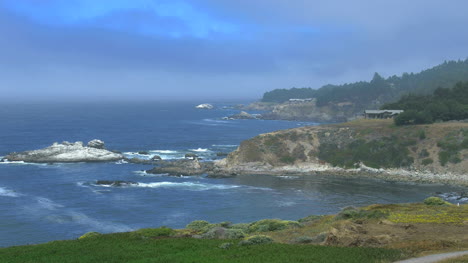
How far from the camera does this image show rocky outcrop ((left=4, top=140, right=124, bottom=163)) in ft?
401

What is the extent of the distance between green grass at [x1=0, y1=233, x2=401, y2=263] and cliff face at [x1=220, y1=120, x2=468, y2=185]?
273 ft

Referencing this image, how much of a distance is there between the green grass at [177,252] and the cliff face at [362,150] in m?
83.2

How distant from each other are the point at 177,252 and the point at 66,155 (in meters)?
103

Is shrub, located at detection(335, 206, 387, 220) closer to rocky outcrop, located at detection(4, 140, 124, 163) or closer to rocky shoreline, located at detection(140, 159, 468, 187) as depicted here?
rocky shoreline, located at detection(140, 159, 468, 187)

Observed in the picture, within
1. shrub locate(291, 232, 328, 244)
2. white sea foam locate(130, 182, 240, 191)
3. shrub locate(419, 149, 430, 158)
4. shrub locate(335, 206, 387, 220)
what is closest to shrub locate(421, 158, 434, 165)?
shrub locate(419, 149, 430, 158)

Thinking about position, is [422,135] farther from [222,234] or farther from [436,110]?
[222,234]

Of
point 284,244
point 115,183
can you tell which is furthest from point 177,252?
point 115,183

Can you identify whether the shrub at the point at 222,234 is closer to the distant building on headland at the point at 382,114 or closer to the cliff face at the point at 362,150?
the cliff face at the point at 362,150

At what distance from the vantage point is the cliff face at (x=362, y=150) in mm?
110375

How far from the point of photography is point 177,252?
2948cm

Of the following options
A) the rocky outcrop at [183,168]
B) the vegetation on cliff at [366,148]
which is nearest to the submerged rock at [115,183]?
the rocky outcrop at [183,168]

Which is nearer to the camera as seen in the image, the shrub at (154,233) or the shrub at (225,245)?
the shrub at (225,245)

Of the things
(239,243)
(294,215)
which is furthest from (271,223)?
(294,215)

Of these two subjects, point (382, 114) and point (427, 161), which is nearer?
point (427, 161)
